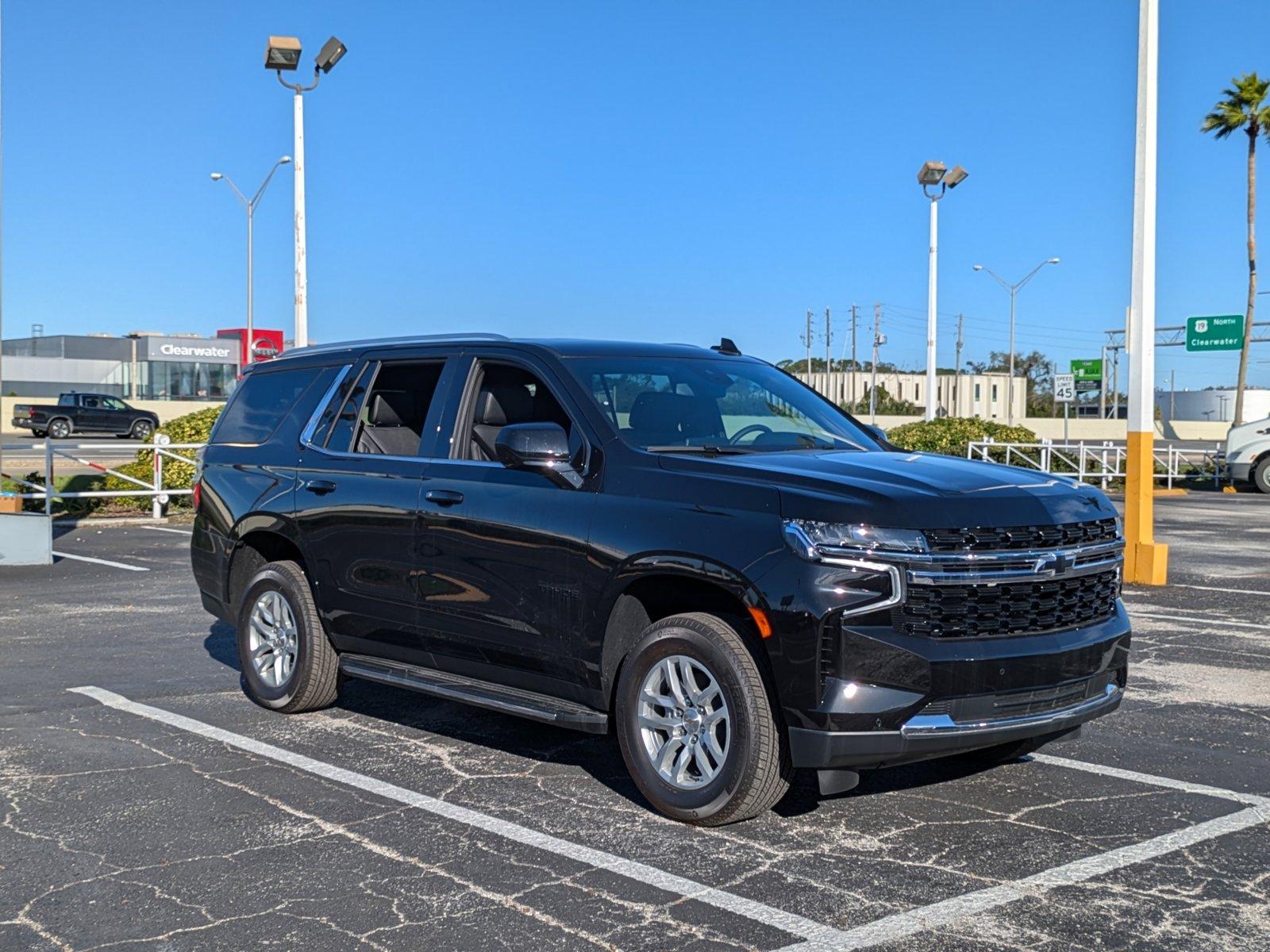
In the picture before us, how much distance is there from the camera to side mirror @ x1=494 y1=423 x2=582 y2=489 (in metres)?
5.78

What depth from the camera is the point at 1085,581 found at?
543 centimetres

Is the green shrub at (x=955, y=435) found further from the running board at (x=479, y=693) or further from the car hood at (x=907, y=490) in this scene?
the car hood at (x=907, y=490)

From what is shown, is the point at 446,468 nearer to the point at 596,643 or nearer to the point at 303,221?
the point at 596,643

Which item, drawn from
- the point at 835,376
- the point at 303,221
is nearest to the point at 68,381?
the point at 835,376

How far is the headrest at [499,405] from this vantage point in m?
6.57

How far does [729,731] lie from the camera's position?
5.20m

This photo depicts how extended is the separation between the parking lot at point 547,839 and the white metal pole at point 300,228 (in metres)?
15.1

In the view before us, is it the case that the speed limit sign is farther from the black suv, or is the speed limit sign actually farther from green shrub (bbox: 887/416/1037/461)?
the black suv

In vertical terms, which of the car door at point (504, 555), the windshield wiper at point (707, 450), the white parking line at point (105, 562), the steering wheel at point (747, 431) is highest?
the steering wheel at point (747, 431)

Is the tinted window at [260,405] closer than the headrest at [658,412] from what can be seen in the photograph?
No

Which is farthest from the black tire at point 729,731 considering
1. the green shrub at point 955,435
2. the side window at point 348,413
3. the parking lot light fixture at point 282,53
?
the green shrub at point 955,435

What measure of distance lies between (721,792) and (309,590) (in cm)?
299

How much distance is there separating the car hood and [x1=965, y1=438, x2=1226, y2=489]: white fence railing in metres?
21.6

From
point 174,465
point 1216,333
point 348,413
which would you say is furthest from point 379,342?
point 1216,333
